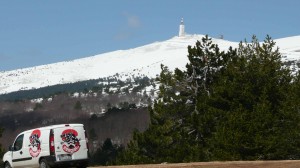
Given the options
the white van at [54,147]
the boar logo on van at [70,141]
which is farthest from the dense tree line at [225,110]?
the boar logo on van at [70,141]

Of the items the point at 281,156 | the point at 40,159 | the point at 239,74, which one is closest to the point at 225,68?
the point at 239,74

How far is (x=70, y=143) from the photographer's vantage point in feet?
79.4

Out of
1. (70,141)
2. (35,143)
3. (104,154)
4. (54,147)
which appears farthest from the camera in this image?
(104,154)

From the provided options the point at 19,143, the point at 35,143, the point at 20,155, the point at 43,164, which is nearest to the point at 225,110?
the point at 19,143

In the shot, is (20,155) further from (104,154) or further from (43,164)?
(104,154)

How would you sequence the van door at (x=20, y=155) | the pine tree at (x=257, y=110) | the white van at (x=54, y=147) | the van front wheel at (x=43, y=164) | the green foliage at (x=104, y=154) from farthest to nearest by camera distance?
the green foliage at (x=104, y=154), the pine tree at (x=257, y=110), the van door at (x=20, y=155), the van front wheel at (x=43, y=164), the white van at (x=54, y=147)

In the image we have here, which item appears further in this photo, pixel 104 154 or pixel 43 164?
pixel 104 154

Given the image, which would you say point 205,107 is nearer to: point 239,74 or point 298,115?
point 239,74

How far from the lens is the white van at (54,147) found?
2375 centimetres

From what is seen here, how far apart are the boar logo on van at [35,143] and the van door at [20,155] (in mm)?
395

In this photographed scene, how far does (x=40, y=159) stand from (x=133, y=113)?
164m

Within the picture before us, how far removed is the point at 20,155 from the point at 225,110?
31.3 metres

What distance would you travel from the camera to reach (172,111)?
58719mm

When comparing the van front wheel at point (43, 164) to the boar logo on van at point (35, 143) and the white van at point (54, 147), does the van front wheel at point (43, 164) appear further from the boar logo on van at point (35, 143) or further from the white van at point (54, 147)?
the boar logo on van at point (35, 143)
